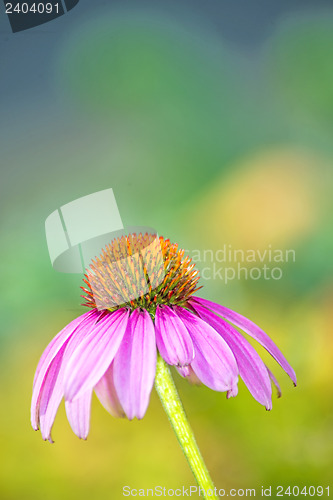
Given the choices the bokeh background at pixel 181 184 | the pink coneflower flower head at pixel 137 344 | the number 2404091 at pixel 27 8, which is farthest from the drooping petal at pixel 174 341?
the number 2404091 at pixel 27 8

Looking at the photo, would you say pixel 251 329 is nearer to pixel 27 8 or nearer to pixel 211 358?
pixel 211 358

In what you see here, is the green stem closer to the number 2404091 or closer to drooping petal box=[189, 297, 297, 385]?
drooping petal box=[189, 297, 297, 385]

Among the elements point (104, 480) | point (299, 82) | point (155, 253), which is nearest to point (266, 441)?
point (104, 480)

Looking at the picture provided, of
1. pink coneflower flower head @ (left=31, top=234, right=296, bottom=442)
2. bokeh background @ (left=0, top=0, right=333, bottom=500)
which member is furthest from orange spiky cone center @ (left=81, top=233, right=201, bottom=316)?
bokeh background @ (left=0, top=0, right=333, bottom=500)

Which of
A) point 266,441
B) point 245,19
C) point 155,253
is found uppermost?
point 245,19

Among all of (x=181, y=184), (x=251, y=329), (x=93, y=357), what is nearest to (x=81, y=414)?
(x=93, y=357)

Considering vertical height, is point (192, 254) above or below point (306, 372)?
above

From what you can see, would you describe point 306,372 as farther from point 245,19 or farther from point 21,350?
point 245,19

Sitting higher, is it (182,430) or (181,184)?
(181,184)
